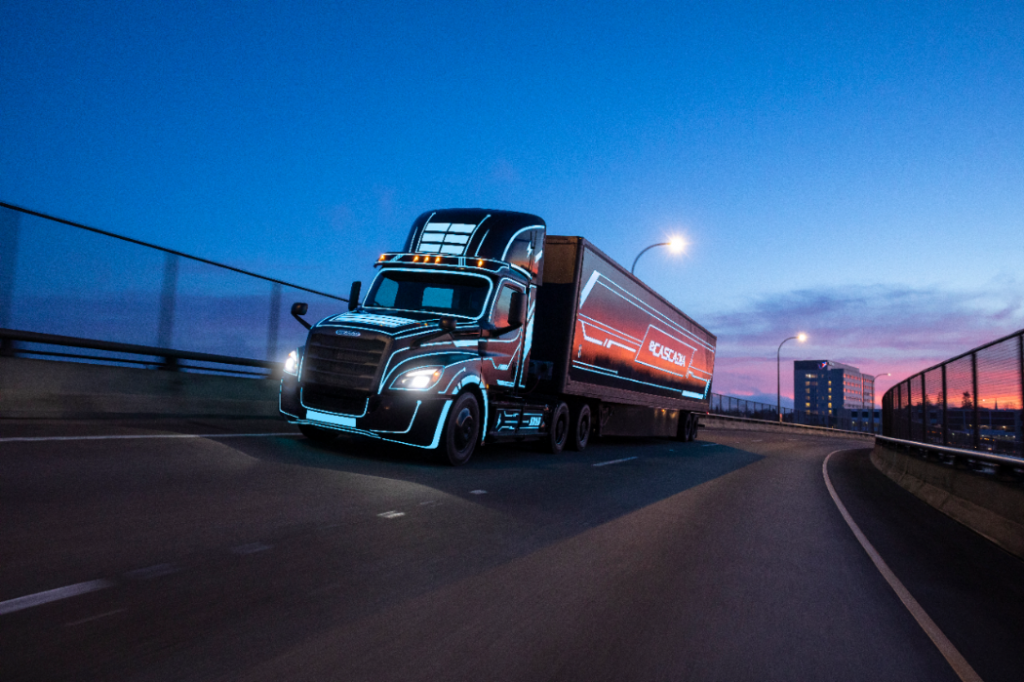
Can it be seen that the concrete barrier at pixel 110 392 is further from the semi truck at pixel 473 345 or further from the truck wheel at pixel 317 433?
the semi truck at pixel 473 345

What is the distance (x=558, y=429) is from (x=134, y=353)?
7.83m

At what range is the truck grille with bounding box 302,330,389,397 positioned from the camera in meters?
9.27

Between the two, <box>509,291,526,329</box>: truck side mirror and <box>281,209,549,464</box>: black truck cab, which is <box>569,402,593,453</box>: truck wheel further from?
<box>509,291,526,329</box>: truck side mirror

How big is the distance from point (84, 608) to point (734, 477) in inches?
450

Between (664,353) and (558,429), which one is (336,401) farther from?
(664,353)

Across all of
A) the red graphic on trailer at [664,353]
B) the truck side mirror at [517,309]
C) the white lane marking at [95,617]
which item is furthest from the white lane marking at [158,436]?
the red graphic on trailer at [664,353]

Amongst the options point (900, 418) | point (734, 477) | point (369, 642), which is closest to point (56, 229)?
point (369, 642)

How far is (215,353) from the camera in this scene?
12688mm

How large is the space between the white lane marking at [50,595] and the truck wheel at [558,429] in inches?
415

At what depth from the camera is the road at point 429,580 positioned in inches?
123

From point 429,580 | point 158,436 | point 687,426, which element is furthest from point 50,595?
point 687,426

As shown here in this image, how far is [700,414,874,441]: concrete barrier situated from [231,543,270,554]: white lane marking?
32673mm

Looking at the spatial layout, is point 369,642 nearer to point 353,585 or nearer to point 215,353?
point 353,585

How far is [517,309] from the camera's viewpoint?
1084 cm
